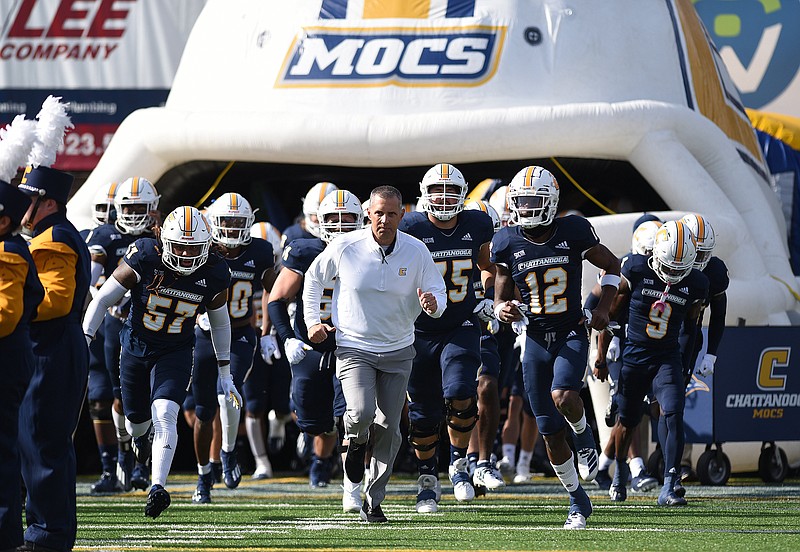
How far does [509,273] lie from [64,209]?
2.97m

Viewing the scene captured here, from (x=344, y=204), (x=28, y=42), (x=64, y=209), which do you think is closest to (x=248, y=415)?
(x=344, y=204)

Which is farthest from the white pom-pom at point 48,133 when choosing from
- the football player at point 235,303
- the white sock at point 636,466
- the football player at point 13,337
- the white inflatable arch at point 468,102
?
the white inflatable arch at point 468,102

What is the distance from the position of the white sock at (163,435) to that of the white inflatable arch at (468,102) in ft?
20.4

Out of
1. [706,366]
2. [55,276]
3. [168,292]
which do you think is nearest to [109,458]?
[168,292]

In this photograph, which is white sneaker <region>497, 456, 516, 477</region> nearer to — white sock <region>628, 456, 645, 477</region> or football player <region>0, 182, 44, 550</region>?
white sock <region>628, 456, 645, 477</region>

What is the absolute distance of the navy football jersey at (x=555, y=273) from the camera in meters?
7.76

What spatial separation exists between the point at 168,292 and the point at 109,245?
75.3 inches

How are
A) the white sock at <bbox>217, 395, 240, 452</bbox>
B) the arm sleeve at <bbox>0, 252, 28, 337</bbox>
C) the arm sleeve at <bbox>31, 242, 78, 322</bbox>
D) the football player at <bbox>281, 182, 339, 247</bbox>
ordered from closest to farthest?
the arm sleeve at <bbox>0, 252, 28, 337</bbox> < the arm sleeve at <bbox>31, 242, 78, 322</bbox> < the white sock at <bbox>217, 395, 240, 452</bbox> < the football player at <bbox>281, 182, 339, 247</bbox>

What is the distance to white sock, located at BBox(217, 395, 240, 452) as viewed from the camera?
941 centimetres

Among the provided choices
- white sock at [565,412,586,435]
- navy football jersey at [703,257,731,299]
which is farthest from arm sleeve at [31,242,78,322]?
navy football jersey at [703,257,731,299]

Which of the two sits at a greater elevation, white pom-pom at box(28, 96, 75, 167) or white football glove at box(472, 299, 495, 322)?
white pom-pom at box(28, 96, 75, 167)

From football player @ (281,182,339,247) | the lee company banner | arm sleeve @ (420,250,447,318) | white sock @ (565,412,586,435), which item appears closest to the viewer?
arm sleeve @ (420,250,447,318)

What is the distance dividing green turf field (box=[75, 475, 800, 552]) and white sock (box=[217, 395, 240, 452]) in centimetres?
35

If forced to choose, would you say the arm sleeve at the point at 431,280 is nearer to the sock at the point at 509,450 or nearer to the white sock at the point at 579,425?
the white sock at the point at 579,425
